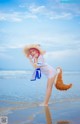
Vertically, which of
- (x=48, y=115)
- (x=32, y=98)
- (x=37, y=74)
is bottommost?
(x=48, y=115)

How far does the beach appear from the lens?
181 centimetres

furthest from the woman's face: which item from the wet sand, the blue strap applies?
the wet sand

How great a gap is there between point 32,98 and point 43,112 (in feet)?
0.44

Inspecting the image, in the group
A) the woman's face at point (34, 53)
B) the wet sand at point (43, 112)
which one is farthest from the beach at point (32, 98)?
the woman's face at point (34, 53)

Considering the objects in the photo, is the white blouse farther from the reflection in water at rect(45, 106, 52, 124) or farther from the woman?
the reflection in water at rect(45, 106, 52, 124)

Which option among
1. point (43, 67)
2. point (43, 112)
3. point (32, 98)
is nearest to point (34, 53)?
point (43, 67)

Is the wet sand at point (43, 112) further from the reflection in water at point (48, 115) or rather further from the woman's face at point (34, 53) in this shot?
the woman's face at point (34, 53)

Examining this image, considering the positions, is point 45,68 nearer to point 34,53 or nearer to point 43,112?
point 34,53

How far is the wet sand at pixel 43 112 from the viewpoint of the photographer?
1.78 meters

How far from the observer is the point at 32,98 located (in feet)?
6.07

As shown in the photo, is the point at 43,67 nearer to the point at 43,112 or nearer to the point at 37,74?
the point at 37,74

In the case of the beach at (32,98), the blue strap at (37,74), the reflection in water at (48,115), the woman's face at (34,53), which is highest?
the woman's face at (34,53)

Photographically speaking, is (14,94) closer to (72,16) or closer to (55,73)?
(55,73)

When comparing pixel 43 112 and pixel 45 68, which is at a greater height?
pixel 45 68
